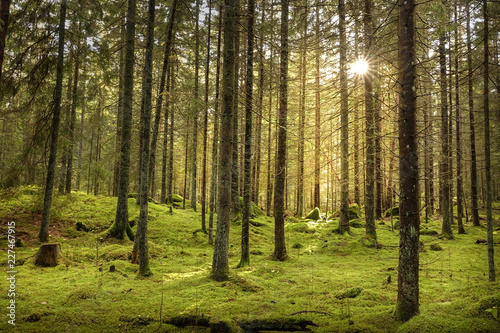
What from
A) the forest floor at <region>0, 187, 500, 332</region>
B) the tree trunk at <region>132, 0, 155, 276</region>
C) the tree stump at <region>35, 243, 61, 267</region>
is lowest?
the forest floor at <region>0, 187, 500, 332</region>

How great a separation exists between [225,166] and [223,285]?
3.15 m

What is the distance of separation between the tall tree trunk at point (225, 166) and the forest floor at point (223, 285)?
0.55 meters

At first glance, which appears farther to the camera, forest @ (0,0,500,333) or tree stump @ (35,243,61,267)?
tree stump @ (35,243,61,267)

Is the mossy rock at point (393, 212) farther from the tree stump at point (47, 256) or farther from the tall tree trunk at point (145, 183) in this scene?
the tree stump at point (47, 256)

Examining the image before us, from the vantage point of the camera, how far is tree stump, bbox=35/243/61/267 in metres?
8.21

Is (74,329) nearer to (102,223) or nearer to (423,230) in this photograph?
(102,223)

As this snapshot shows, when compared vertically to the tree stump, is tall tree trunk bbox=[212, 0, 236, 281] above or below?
above

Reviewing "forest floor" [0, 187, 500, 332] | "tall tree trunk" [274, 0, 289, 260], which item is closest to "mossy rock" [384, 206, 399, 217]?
"forest floor" [0, 187, 500, 332]

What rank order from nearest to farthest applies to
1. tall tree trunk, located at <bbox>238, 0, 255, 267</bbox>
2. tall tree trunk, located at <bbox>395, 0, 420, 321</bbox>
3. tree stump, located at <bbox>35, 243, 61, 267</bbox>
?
tall tree trunk, located at <bbox>395, 0, 420, 321</bbox>
tree stump, located at <bbox>35, 243, 61, 267</bbox>
tall tree trunk, located at <bbox>238, 0, 255, 267</bbox>

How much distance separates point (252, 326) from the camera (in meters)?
4.88

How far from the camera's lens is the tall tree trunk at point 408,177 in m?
4.61

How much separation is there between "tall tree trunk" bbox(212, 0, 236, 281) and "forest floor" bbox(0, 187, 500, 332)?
0.55 metres

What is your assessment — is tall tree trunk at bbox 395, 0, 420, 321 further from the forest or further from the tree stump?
the tree stump

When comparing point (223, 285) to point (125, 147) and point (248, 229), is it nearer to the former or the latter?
point (248, 229)
